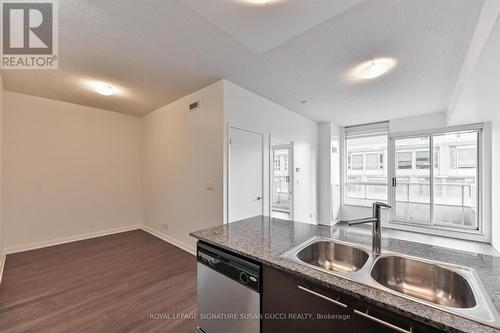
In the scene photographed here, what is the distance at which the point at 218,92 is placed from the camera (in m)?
3.07

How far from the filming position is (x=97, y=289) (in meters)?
2.40

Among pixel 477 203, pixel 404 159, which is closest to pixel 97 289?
pixel 404 159

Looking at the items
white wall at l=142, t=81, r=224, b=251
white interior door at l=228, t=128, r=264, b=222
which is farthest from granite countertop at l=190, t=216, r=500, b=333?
white wall at l=142, t=81, r=224, b=251

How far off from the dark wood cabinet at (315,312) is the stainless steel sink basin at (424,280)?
300mm

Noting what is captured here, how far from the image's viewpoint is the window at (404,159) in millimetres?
5012

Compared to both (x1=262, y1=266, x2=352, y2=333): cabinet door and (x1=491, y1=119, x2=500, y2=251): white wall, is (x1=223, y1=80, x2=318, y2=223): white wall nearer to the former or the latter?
(x1=262, y1=266, x2=352, y2=333): cabinet door

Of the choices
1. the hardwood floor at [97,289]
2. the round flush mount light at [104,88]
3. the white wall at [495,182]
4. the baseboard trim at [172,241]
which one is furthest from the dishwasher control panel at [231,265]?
the white wall at [495,182]

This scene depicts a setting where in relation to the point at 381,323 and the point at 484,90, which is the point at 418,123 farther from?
the point at 381,323

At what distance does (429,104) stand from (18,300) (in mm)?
6762

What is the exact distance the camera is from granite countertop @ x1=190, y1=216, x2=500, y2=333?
0.76 meters

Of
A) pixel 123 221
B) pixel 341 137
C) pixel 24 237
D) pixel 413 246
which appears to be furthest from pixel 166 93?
pixel 341 137

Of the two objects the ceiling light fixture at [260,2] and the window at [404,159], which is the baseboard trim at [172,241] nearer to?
the ceiling light fixture at [260,2]

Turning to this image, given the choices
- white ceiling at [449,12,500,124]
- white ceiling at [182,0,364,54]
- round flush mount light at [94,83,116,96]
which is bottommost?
white ceiling at [449,12,500,124]

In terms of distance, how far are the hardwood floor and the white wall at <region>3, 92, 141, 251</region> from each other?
563 millimetres
